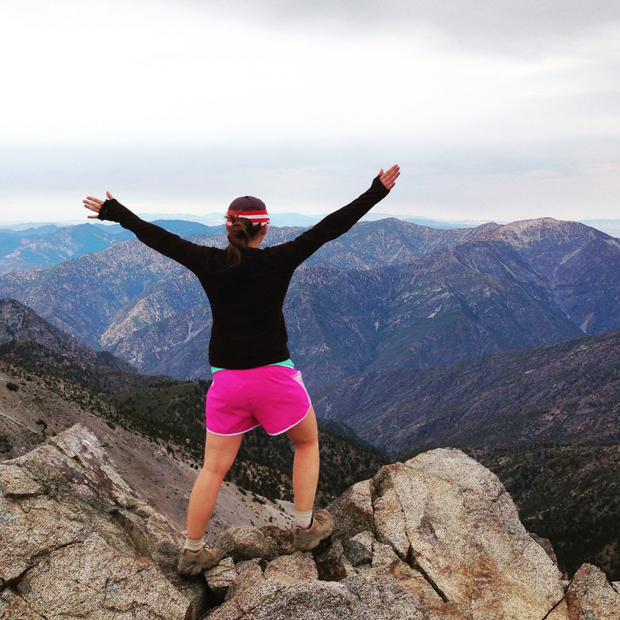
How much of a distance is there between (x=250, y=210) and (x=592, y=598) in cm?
846

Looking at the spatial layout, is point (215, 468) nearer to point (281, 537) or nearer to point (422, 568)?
point (281, 537)

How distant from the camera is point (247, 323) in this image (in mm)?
7059

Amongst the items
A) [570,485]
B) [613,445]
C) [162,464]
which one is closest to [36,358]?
[162,464]

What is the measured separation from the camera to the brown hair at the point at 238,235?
6.73m

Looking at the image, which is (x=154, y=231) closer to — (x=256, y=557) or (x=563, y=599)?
(x=256, y=557)

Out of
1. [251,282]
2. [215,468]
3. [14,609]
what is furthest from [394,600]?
[14,609]

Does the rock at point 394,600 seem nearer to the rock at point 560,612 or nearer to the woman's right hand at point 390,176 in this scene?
the rock at point 560,612

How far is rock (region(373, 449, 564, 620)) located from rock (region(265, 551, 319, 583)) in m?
2.17

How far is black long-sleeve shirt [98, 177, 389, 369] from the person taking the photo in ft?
22.5

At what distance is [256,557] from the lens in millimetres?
9172

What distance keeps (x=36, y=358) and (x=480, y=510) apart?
488 ft

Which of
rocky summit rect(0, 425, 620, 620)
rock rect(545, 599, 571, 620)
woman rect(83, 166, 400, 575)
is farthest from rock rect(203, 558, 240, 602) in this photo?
rock rect(545, 599, 571, 620)

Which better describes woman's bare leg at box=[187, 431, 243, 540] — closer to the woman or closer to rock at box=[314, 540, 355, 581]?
the woman

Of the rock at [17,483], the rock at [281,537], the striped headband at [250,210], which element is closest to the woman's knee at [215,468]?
the rock at [281,537]
